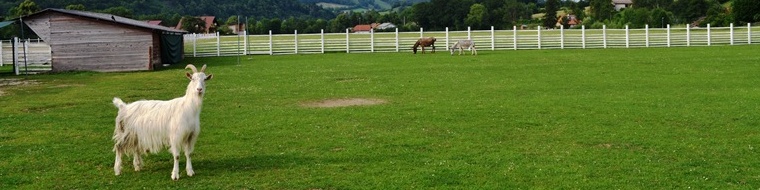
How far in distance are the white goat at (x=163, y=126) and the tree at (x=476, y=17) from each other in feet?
281

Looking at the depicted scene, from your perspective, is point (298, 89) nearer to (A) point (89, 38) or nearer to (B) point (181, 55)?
(A) point (89, 38)

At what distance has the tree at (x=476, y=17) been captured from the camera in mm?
94188

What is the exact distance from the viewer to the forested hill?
8575cm

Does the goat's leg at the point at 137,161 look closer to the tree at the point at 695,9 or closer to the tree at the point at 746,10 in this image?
the tree at the point at 746,10

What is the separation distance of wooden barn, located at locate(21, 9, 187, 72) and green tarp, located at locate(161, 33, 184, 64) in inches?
122

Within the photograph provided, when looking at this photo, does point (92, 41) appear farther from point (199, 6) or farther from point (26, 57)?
point (199, 6)

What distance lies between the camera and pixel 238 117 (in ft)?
45.6

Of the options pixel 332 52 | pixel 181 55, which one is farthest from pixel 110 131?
pixel 332 52

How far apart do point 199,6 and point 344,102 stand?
12165 cm

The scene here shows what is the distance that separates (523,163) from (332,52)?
35.3 metres

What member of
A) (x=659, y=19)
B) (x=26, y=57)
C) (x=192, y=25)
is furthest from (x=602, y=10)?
(x=26, y=57)

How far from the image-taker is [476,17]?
95.4 m

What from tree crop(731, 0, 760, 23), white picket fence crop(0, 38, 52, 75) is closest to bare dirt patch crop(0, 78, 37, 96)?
white picket fence crop(0, 38, 52, 75)

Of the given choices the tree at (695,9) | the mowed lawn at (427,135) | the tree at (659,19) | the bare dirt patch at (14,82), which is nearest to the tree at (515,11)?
the tree at (659,19)
